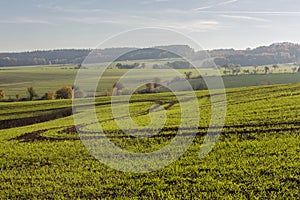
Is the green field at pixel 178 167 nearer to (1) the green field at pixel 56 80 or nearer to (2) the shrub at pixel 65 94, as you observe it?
(2) the shrub at pixel 65 94

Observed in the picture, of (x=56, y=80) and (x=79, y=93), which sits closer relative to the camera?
(x=79, y=93)

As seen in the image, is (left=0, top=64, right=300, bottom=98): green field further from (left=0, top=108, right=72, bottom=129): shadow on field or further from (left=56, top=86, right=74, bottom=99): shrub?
(left=0, top=108, right=72, bottom=129): shadow on field

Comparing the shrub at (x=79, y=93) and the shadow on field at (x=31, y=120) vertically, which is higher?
the shrub at (x=79, y=93)

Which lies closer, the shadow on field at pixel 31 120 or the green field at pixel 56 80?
the shadow on field at pixel 31 120

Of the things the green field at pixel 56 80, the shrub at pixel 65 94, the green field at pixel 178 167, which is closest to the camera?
the green field at pixel 178 167

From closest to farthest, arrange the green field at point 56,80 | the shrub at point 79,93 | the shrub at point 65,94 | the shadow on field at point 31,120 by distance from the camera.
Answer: the shadow on field at point 31,120, the shrub at point 79,93, the shrub at point 65,94, the green field at point 56,80

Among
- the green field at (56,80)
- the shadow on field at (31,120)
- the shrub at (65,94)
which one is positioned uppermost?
the green field at (56,80)

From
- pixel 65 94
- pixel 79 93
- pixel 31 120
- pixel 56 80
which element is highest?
pixel 56 80

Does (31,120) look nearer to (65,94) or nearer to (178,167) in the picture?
(178,167)

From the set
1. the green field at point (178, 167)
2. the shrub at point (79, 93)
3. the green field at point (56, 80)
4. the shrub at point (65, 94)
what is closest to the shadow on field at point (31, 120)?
the green field at point (178, 167)

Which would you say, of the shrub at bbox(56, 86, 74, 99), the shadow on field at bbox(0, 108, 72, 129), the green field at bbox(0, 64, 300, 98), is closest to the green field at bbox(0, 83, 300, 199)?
the shadow on field at bbox(0, 108, 72, 129)

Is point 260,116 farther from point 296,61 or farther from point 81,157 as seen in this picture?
point 296,61

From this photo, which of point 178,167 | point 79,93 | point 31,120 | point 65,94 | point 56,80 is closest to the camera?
point 178,167

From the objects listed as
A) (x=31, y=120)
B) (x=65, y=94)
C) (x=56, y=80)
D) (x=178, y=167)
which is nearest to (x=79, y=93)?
(x=65, y=94)
